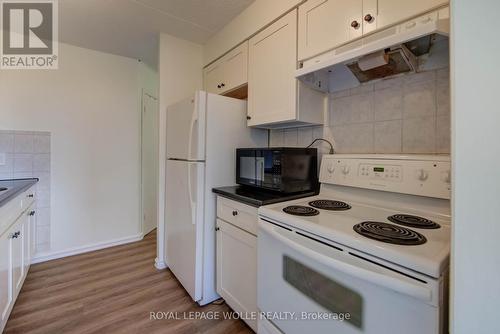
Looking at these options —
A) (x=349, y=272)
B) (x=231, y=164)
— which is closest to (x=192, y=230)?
(x=231, y=164)

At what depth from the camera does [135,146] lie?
2.98 m

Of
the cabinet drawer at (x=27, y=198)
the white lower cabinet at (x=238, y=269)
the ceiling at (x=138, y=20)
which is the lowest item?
the white lower cabinet at (x=238, y=269)

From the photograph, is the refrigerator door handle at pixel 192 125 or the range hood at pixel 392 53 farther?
the refrigerator door handle at pixel 192 125

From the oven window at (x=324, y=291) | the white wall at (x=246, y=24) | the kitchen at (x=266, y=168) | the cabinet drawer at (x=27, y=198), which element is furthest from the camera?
the cabinet drawer at (x=27, y=198)

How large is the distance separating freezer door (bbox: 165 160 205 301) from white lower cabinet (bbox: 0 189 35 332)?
103cm

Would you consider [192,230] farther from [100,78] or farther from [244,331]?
[100,78]

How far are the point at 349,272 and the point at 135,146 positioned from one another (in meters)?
2.93

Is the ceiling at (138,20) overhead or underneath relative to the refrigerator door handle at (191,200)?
overhead

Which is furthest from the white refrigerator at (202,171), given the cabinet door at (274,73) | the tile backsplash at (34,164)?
the tile backsplash at (34,164)

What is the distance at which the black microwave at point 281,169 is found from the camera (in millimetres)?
1464

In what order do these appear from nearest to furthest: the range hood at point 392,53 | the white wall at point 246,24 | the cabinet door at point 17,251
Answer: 1. the range hood at point 392,53
2. the cabinet door at point 17,251
3. the white wall at point 246,24

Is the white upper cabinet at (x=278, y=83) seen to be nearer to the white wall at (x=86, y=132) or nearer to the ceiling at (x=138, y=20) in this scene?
the ceiling at (x=138, y=20)

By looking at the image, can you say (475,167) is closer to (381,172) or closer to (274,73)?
(381,172)

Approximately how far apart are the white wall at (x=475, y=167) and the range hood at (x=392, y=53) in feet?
1.85
